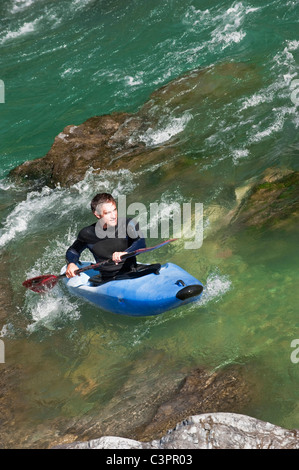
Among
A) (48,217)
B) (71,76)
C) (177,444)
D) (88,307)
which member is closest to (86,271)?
(88,307)

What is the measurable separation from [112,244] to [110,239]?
0.05 metres

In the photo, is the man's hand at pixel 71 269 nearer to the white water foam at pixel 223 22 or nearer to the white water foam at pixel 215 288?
the white water foam at pixel 215 288

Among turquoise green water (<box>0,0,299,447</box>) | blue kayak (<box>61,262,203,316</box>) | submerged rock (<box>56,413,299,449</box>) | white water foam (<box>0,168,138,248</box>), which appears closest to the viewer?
submerged rock (<box>56,413,299,449</box>)

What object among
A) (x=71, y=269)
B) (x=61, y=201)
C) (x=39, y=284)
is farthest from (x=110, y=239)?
(x=61, y=201)

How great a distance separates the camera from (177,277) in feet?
16.3

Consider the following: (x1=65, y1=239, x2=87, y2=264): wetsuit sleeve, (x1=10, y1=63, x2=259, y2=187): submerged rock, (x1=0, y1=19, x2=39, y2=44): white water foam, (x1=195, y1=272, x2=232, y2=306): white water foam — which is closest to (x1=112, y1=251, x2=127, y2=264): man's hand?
(x1=65, y1=239, x2=87, y2=264): wetsuit sleeve

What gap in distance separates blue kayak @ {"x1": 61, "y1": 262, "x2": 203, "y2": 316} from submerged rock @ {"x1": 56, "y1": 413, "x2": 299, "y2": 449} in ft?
4.61

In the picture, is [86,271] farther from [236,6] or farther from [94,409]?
[236,6]

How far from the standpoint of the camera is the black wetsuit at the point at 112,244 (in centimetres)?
505

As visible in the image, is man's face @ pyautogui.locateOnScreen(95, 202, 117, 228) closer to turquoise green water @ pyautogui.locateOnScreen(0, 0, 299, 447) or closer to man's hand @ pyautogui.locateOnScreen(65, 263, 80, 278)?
man's hand @ pyautogui.locateOnScreen(65, 263, 80, 278)

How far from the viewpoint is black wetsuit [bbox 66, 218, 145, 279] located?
5.05m

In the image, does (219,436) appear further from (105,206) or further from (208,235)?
(208,235)

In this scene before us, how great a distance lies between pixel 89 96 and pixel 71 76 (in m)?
1.03

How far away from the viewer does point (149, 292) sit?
195 inches
